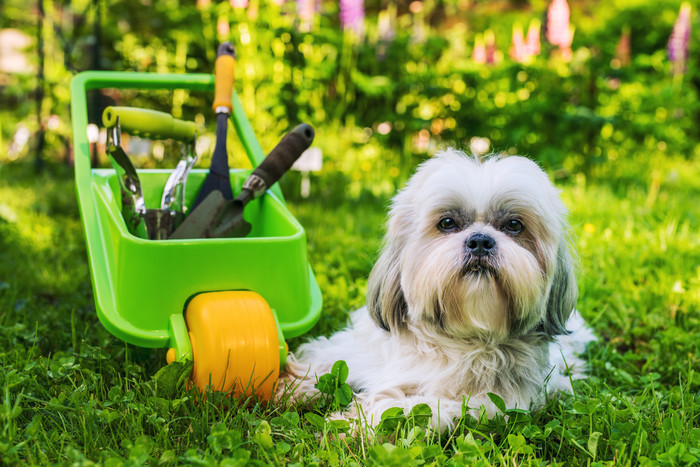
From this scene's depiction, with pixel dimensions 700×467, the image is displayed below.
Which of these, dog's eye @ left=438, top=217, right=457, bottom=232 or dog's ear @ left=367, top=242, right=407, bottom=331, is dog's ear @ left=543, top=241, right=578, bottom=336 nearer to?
dog's eye @ left=438, top=217, right=457, bottom=232

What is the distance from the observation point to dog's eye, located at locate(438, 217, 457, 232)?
6.27 ft

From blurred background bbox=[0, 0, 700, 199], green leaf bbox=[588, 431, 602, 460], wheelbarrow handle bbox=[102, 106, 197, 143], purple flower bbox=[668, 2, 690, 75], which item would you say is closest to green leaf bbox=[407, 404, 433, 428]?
green leaf bbox=[588, 431, 602, 460]

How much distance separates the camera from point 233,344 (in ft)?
6.01

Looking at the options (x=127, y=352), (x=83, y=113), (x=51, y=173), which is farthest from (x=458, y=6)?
(x=127, y=352)

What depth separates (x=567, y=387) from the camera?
2168 millimetres

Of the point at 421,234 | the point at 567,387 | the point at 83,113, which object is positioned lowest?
the point at 567,387

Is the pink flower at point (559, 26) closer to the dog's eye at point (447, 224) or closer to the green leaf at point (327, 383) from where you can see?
the dog's eye at point (447, 224)

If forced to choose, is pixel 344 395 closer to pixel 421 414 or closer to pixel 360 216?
pixel 421 414

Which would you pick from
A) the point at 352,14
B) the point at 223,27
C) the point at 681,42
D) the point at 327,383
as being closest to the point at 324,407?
the point at 327,383

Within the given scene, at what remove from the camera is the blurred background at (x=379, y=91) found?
4.84m

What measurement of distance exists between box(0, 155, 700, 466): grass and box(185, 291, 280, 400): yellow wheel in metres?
0.06

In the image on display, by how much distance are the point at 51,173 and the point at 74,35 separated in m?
1.30

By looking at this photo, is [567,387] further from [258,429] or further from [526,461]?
[258,429]

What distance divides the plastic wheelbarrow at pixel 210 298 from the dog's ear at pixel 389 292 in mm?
220
